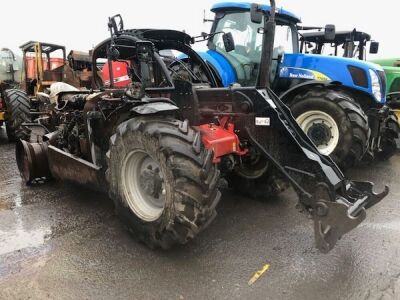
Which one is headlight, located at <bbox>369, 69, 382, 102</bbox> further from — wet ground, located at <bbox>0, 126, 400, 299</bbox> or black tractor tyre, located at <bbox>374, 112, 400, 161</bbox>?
wet ground, located at <bbox>0, 126, 400, 299</bbox>

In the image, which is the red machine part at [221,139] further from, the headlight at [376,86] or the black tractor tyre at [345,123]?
the headlight at [376,86]

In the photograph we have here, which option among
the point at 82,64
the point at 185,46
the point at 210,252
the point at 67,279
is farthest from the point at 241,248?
the point at 82,64

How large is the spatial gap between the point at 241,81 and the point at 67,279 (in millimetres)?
4447

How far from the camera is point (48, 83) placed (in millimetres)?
11180

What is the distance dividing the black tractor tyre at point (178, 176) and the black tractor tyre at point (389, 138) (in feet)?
15.7

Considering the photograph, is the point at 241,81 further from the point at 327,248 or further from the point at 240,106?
the point at 327,248

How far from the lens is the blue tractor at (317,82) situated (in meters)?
5.52

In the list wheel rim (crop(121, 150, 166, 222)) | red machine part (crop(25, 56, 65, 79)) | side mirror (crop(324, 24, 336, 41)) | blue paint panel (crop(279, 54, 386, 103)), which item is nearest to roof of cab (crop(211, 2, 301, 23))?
side mirror (crop(324, 24, 336, 41))

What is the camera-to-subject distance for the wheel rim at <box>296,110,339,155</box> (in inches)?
221

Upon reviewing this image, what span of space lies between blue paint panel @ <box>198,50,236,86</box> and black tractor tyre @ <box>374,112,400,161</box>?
289 cm

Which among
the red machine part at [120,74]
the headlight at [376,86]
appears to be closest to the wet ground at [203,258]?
the red machine part at [120,74]

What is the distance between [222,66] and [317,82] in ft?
5.17

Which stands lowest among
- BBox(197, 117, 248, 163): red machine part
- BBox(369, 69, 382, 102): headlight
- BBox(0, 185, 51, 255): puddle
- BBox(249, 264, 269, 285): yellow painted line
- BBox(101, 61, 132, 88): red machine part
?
BBox(0, 185, 51, 255): puddle

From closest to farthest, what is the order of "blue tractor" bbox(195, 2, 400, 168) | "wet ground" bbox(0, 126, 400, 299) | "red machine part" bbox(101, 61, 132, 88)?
"wet ground" bbox(0, 126, 400, 299)
"red machine part" bbox(101, 61, 132, 88)
"blue tractor" bbox(195, 2, 400, 168)
